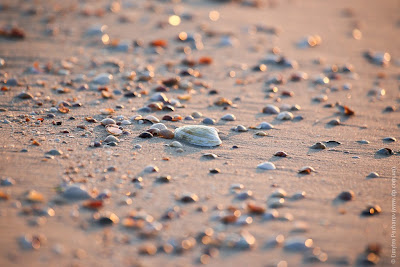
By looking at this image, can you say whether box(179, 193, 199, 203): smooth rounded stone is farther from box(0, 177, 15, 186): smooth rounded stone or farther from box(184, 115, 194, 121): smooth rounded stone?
box(184, 115, 194, 121): smooth rounded stone

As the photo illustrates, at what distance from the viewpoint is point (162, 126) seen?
11.6ft

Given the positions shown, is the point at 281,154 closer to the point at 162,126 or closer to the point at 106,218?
the point at 162,126

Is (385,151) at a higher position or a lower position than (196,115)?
higher

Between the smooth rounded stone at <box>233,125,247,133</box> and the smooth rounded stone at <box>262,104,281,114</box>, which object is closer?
the smooth rounded stone at <box>233,125,247,133</box>

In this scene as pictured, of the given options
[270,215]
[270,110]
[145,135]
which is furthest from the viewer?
[270,110]

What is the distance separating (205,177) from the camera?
2.92 meters

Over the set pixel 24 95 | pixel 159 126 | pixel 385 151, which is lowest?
pixel 24 95

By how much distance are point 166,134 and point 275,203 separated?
116cm

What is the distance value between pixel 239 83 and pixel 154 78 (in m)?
0.95

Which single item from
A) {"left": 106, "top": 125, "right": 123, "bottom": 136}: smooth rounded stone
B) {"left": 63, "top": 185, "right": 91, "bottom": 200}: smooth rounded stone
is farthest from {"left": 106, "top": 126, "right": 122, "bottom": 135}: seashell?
{"left": 63, "top": 185, "right": 91, "bottom": 200}: smooth rounded stone

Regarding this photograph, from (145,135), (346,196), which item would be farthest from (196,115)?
(346,196)

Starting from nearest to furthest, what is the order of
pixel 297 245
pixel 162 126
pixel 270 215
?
1. pixel 297 245
2. pixel 270 215
3. pixel 162 126

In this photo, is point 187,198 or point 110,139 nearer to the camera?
point 187,198

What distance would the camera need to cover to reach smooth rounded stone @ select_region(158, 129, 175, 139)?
3.43 m
